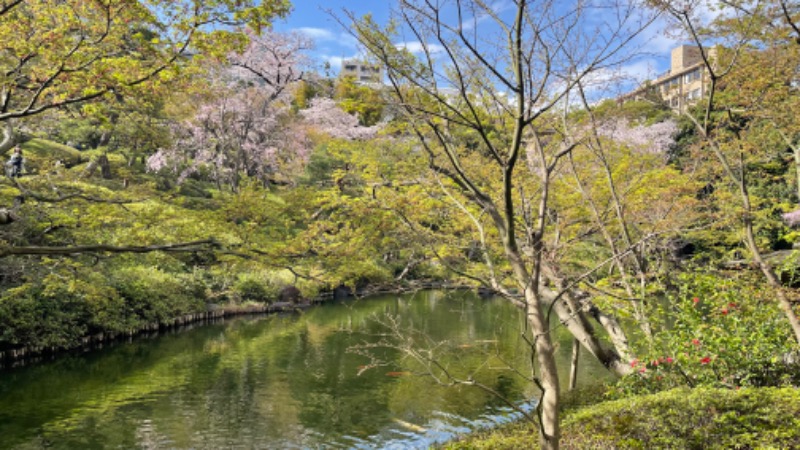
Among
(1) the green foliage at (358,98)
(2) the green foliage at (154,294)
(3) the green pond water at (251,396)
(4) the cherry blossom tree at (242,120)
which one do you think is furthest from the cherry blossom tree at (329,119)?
(1) the green foliage at (358,98)

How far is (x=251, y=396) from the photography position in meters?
11.3

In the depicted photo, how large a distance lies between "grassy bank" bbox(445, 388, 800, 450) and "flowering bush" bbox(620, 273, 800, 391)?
88 centimetres

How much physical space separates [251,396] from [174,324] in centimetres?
877

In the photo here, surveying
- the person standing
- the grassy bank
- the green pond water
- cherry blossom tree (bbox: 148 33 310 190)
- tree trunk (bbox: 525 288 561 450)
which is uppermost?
cherry blossom tree (bbox: 148 33 310 190)

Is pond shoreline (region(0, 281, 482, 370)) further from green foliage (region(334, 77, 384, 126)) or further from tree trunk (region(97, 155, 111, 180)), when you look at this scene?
tree trunk (region(97, 155, 111, 180))

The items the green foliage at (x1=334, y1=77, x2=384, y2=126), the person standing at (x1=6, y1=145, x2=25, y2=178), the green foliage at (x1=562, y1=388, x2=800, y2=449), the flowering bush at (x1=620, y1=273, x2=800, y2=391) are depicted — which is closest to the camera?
the green foliage at (x1=562, y1=388, x2=800, y2=449)

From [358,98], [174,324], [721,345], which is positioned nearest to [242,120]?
[174,324]

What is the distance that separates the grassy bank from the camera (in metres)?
4.61

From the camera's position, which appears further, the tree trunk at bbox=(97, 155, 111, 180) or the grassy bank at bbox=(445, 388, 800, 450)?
the tree trunk at bbox=(97, 155, 111, 180)

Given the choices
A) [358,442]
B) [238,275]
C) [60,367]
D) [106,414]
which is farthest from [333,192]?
[238,275]

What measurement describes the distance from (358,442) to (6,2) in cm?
776

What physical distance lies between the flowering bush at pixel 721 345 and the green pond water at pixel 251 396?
7.36 feet

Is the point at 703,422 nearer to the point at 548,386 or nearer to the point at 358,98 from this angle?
the point at 548,386

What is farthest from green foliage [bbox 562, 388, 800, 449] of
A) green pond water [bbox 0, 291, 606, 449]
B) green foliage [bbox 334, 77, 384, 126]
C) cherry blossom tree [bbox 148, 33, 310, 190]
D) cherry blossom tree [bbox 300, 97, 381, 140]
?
cherry blossom tree [bbox 300, 97, 381, 140]
